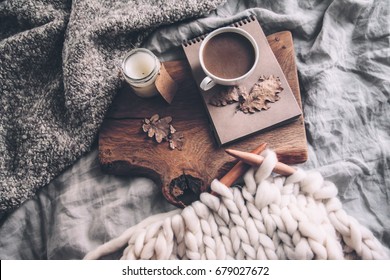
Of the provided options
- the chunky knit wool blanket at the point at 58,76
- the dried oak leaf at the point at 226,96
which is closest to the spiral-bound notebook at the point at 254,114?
the dried oak leaf at the point at 226,96

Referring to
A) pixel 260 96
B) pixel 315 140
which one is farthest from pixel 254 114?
pixel 315 140

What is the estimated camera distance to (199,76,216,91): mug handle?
620 millimetres

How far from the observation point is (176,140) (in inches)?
25.4

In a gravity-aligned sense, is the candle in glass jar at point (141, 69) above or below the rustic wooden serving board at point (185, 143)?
above

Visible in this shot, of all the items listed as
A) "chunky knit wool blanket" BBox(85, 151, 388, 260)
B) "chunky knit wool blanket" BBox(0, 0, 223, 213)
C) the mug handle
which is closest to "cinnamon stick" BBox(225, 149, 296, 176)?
"chunky knit wool blanket" BBox(85, 151, 388, 260)

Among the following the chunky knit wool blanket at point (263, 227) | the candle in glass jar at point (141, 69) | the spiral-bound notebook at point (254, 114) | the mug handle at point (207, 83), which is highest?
the candle in glass jar at point (141, 69)

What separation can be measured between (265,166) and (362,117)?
233 mm

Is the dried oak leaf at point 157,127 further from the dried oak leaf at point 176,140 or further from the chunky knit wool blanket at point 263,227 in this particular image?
the chunky knit wool blanket at point 263,227

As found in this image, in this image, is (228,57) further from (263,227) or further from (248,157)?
(263,227)

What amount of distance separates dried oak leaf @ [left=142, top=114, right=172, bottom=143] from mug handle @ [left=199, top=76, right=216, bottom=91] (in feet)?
0.25

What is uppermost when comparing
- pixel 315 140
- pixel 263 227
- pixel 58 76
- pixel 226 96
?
pixel 58 76

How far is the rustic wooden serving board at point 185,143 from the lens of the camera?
2.07ft

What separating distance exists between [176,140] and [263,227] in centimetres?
19

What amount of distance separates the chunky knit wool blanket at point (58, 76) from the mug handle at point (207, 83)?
0.15 metres
